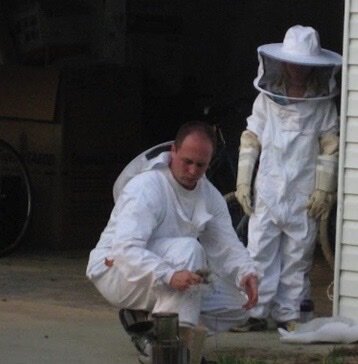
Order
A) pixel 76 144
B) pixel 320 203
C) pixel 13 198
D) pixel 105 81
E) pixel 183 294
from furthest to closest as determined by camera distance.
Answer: pixel 105 81 < pixel 76 144 < pixel 13 198 < pixel 320 203 < pixel 183 294

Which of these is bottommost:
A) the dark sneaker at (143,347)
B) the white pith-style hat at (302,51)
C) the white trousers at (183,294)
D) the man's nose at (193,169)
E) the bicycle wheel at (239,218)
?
the bicycle wheel at (239,218)

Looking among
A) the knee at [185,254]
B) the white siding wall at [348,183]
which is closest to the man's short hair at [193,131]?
the knee at [185,254]

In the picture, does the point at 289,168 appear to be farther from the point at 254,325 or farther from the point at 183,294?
the point at 183,294

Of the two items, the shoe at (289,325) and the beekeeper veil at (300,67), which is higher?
the beekeeper veil at (300,67)

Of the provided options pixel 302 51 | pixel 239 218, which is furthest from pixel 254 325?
pixel 302 51

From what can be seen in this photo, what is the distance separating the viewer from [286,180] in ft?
25.9

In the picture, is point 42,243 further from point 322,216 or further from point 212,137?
point 212,137

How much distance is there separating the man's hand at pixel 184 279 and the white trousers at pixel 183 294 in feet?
0.37

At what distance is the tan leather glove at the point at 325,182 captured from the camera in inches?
307

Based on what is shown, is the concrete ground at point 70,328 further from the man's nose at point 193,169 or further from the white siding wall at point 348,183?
the man's nose at point 193,169

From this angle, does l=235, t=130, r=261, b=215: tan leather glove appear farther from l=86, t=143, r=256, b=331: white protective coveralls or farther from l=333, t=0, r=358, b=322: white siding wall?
l=86, t=143, r=256, b=331: white protective coveralls

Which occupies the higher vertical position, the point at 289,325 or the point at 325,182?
the point at 325,182

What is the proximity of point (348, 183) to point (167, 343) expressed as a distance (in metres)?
2.58

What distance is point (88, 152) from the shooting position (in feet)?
36.8
